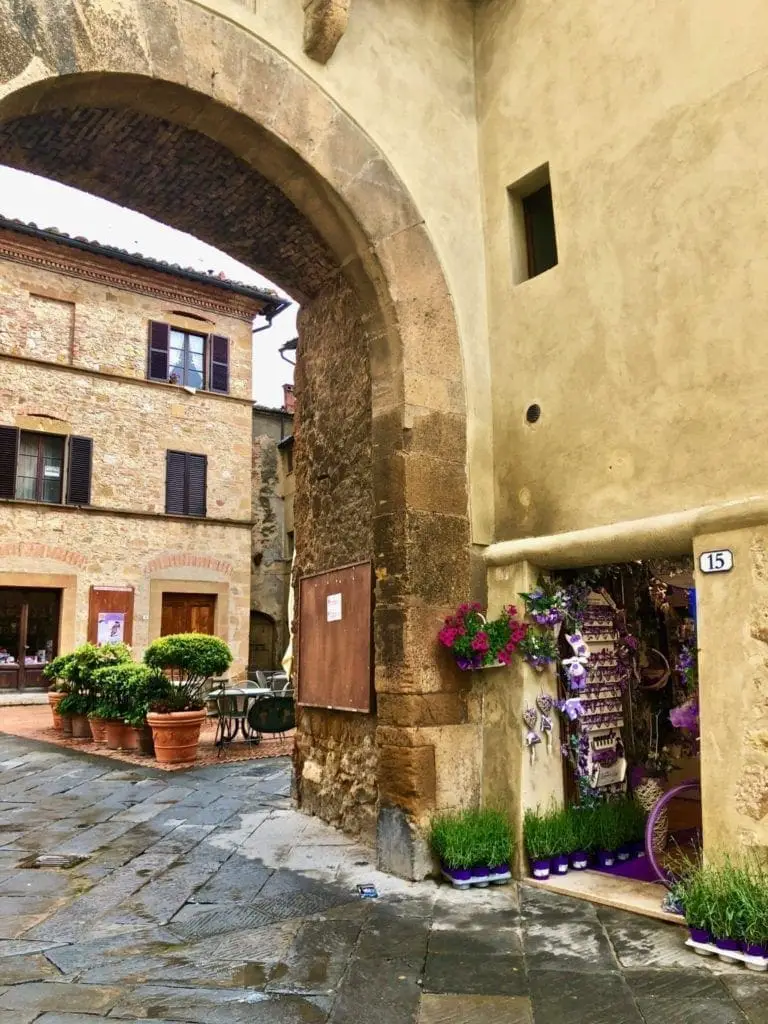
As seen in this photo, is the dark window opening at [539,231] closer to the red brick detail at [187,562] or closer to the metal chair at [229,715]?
the metal chair at [229,715]

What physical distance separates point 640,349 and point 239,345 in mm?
15368

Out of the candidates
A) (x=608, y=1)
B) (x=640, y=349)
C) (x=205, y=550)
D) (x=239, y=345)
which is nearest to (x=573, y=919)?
(x=640, y=349)

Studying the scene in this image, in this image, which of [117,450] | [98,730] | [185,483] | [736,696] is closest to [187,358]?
[117,450]

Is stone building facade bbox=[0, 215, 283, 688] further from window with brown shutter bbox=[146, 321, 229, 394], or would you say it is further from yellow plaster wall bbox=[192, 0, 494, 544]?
yellow plaster wall bbox=[192, 0, 494, 544]

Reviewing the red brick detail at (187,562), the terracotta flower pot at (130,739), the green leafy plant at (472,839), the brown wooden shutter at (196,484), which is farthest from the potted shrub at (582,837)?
the brown wooden shutter at (196,484)

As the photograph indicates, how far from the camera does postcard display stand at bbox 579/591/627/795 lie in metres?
4.85

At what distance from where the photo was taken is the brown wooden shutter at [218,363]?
18.0 meters

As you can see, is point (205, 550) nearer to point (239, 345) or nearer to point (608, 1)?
point (239, 345)

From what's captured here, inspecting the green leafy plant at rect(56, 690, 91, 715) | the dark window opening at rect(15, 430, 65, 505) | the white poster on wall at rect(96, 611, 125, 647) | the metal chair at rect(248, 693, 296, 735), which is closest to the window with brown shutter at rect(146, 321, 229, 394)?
the dark window opening at rect(15, 430, 65, 505)

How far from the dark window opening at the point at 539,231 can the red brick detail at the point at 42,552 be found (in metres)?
12.9

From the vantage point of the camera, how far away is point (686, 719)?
13.6 ft

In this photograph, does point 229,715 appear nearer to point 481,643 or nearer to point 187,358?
point 481,643

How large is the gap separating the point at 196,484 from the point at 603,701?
1375 centimetres

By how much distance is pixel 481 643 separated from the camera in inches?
175
